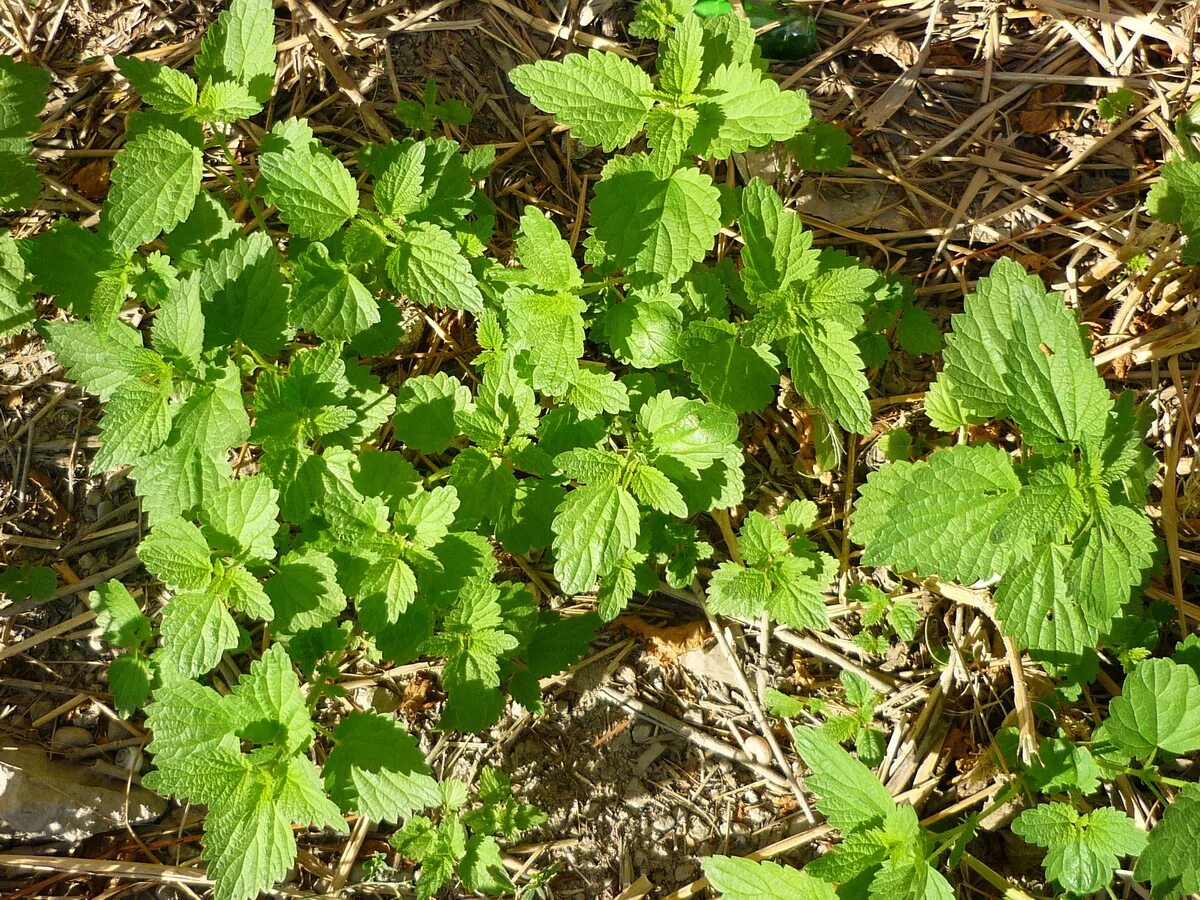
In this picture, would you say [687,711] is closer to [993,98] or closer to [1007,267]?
[1007,267]

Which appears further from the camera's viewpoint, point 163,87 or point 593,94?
point 163,87

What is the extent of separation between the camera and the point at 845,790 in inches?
111

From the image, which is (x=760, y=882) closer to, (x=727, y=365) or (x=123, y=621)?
(x=727, y=365)

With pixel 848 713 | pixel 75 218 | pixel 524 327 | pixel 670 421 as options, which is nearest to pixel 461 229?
pixel 524 327

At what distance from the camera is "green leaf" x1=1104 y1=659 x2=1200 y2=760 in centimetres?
270

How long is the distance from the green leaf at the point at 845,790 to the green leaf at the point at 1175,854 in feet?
2.36

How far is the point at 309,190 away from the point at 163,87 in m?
0.59

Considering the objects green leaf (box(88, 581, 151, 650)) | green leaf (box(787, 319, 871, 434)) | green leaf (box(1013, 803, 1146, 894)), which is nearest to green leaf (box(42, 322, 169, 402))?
green leaf (box(88, 581, 151, 650))

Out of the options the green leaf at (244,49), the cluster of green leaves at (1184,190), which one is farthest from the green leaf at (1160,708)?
the green leaf at (244,49)

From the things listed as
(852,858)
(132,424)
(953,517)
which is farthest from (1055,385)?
(132,424)

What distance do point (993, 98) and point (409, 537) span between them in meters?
2.80

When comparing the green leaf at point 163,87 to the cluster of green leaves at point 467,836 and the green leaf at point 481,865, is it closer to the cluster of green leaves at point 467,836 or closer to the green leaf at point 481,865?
the cluster of green leaves at point 467,836

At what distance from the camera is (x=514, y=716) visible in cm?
335

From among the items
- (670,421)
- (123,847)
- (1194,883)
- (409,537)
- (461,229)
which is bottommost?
(123,847)
